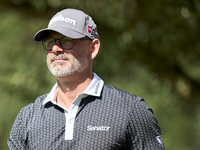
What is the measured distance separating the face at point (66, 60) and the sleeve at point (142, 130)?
53 cm

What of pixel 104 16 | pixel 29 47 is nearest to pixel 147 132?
pixel 104 16

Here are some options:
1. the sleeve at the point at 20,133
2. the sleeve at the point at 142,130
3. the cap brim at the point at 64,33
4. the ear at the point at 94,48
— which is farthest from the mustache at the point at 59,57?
the sleeve at the point at 142,130

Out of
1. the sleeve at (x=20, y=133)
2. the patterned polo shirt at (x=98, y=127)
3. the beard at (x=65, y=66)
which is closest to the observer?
the patterned polo shirt at (x=98, y=127)

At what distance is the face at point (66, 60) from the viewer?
3436 millimetres

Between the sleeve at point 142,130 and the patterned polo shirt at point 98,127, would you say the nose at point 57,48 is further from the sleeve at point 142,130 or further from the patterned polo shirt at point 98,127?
the sleeve at point 142,130

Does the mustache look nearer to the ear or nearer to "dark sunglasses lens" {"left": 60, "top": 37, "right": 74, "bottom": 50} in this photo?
"dark sunglasses lens" {"left": 60, "top": 37, "right": 74, "bottom": 50}

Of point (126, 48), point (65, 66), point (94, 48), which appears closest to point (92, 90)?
point (65, 66)

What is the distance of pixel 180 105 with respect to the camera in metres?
9.59

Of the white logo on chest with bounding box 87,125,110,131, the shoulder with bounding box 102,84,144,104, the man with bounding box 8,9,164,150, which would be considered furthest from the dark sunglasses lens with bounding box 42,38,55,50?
the white logo on chest with bounding box 87,125,110,131

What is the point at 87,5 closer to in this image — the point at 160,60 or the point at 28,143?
the point at 160,60

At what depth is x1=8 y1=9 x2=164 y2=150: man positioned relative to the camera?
3.34 m

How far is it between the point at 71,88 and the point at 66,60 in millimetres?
240

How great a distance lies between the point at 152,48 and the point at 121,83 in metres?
3.86

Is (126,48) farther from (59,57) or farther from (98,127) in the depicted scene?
(98,127)
